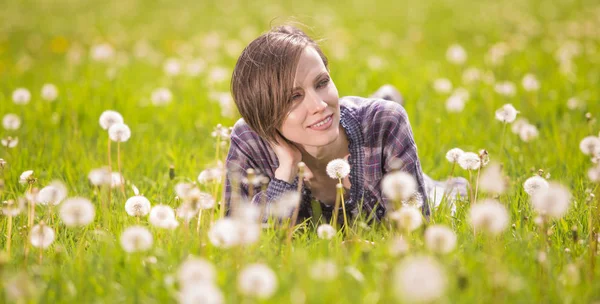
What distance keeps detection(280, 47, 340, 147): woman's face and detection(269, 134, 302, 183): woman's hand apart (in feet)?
0.68

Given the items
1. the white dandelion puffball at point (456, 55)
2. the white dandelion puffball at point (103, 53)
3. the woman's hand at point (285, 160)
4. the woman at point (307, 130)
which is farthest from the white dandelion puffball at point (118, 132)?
the white dandelion puffball at point (456, 55)

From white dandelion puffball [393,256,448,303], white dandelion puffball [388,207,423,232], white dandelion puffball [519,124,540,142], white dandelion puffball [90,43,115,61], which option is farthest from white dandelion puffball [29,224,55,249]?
white dandelion puffball [90,43,115,61]

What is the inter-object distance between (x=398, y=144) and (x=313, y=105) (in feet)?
1.50

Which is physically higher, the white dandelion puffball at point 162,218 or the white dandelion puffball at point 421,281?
the white dandelion puffball at point 421,281

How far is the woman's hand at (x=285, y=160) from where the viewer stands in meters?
2.47

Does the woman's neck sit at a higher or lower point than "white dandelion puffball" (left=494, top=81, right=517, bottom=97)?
lower

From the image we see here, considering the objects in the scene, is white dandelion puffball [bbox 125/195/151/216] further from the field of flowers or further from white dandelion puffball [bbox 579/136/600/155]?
white dandelion puffball [bbox 579/136/600/155]

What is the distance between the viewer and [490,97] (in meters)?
3.93

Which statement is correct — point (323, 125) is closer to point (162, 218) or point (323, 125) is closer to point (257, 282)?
point (162, 218)

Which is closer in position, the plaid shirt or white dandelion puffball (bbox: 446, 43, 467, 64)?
the plaid shirt

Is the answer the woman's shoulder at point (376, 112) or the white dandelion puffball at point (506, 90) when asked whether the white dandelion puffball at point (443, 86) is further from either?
the woman's shoulder at point (376, 112)

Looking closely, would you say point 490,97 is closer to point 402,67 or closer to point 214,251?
point 402,67

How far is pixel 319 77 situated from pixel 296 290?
104 centimetres

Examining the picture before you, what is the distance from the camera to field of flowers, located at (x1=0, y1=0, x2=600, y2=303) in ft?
4.84
